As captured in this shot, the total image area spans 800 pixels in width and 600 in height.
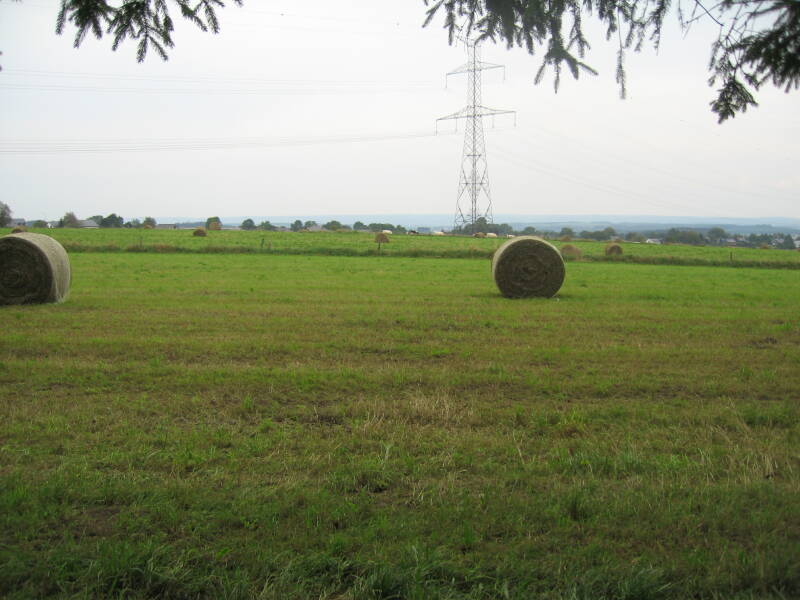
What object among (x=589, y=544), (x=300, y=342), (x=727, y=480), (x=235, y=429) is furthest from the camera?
(x=300, y=342)

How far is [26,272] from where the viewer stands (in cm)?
1544

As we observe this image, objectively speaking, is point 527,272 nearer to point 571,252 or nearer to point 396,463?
point 396,463

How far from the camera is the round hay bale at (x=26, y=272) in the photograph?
50.3 ft

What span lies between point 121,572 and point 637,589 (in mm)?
2793

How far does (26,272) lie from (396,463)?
13.2m

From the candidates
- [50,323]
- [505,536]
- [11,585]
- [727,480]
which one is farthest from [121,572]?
[50,323]

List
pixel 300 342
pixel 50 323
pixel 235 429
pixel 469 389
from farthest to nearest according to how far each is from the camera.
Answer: pixel 50 323
pixel 300 342
pixel 469 389
pixel 235 429

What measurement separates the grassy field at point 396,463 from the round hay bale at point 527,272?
6.65 m

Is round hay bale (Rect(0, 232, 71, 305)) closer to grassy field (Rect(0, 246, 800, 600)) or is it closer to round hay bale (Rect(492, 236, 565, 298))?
grassy field (Rect(0, 246, 800, 600))

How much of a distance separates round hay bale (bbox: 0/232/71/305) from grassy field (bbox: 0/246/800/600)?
3.62m

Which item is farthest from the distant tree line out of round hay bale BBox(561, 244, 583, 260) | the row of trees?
round hay bale BBox(561, 244, 583, 260)

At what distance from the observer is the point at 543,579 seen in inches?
149

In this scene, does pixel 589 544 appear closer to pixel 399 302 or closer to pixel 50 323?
pixel 50 323

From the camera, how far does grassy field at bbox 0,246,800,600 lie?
3.80 metres
